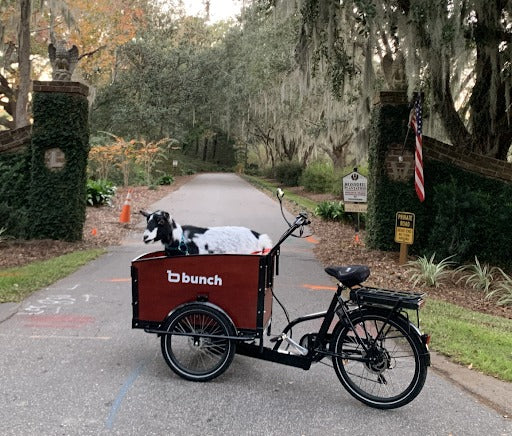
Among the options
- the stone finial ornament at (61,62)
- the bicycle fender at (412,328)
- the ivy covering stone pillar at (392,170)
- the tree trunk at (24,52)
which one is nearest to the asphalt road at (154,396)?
the bicycle fender at (412,328)

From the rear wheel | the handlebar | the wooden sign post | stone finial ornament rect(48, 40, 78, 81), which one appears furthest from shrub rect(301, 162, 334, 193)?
the rear wheel

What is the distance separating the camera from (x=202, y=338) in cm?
389

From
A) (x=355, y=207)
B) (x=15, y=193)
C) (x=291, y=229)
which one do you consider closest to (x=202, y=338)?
(x=291, y=229)

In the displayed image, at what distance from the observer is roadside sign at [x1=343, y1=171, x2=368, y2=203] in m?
10.2

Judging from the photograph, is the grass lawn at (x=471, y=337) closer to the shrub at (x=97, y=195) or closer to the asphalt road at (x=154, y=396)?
the asphalt road at (x=154, y=396)

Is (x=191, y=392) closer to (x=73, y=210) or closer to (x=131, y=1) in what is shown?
(x=73, y=210)

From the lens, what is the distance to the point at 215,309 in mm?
3709

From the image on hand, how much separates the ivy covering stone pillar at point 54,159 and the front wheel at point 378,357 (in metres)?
7.51

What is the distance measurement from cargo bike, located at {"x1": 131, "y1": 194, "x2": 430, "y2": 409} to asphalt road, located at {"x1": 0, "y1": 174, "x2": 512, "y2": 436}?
19cm

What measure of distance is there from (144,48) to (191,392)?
27.9 m

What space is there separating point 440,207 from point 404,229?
84cm

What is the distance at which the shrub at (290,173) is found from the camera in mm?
30858

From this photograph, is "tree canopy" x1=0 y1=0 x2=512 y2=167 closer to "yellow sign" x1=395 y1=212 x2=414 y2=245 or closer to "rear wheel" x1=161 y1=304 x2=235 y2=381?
"yellow sign" x1=395 y1=212 x2=414 y2=245

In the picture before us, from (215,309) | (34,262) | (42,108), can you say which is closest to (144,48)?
(42,108)
